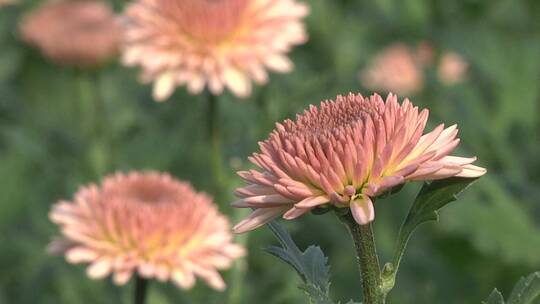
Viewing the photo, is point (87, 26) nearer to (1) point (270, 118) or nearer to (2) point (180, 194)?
(1) point (270, 118)

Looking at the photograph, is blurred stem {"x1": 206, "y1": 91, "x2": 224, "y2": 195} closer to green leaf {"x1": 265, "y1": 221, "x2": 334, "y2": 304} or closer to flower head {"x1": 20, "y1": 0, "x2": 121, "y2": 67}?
flower head {"x1": 20, "y1": 0, "x2": 121, "y2": 67}

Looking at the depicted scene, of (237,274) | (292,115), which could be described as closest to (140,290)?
(237,274)

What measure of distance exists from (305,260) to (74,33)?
333 centimetres

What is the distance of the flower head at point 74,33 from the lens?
15.6ft

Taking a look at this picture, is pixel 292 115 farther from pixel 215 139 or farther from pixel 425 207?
pixel 425 207

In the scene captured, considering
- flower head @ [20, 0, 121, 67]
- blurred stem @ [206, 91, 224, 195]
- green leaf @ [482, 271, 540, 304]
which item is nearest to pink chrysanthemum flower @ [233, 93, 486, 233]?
green leaf @ [482, 271, 540, 304]

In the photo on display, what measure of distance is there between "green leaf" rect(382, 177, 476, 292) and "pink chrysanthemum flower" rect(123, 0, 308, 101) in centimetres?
182

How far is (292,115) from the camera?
3.82 metres

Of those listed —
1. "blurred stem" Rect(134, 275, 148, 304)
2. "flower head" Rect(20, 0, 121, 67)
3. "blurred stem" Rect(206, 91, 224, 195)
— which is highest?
"flower head" Rect(20, 0, 121, 67)

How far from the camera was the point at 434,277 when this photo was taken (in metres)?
3.88

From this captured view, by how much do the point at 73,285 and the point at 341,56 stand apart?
6.79 ft

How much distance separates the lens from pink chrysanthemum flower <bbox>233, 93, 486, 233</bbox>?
62.1 inches

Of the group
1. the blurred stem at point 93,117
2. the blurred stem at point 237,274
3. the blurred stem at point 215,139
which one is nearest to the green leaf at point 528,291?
the blurred stem at point 237,274

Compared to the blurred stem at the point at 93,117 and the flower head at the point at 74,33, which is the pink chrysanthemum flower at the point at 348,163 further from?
the flower head at the point at 74,33
